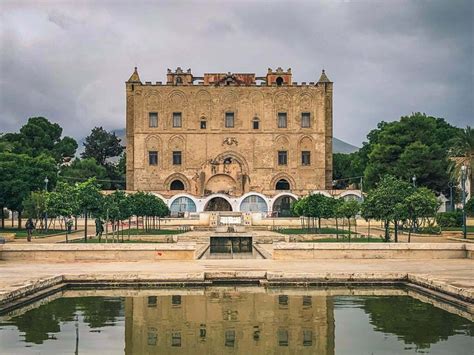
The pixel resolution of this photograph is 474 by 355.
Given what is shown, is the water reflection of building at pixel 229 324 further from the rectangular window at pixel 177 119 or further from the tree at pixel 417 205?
the rectangular window at pixel 177 119

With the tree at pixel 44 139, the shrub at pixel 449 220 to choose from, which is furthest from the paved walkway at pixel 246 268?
the tree at pixel 44 139

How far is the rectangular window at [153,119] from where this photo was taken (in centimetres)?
5788

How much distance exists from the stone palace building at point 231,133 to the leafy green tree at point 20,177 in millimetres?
15606

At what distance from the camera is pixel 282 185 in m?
57.7

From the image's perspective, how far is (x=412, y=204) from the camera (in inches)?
968

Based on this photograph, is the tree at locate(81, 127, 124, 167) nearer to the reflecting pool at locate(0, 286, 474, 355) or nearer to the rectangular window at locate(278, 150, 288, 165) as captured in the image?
the rectangular window at locate(278, 150, 288, 165)

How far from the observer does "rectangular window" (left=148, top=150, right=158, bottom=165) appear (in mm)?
57281

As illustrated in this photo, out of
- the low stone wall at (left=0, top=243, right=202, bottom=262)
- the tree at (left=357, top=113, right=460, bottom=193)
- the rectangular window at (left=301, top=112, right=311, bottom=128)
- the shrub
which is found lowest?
the low stone wall at (left=0, top=243, right=202, bottom=262)

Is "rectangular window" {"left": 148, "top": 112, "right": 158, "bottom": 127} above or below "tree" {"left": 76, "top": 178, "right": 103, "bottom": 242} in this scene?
above

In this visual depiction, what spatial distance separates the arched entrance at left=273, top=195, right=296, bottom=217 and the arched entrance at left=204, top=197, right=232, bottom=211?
3333 millimetres

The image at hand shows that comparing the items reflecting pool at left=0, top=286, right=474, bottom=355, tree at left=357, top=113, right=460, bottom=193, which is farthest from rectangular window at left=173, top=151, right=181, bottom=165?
reflecting pool at left=0, top=286, right=474, bottom=355

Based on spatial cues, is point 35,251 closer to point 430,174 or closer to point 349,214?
point 349,214

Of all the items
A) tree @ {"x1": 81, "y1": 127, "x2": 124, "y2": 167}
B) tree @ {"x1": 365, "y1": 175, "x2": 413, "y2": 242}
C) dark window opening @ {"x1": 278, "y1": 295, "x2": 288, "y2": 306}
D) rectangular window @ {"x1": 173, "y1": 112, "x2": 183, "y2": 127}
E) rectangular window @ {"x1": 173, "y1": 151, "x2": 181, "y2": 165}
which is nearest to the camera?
dark window opening @ {"x1": 278, "y1": 295, "x2": 288, "y2": 306}

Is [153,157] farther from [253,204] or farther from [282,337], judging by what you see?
[282,337]
